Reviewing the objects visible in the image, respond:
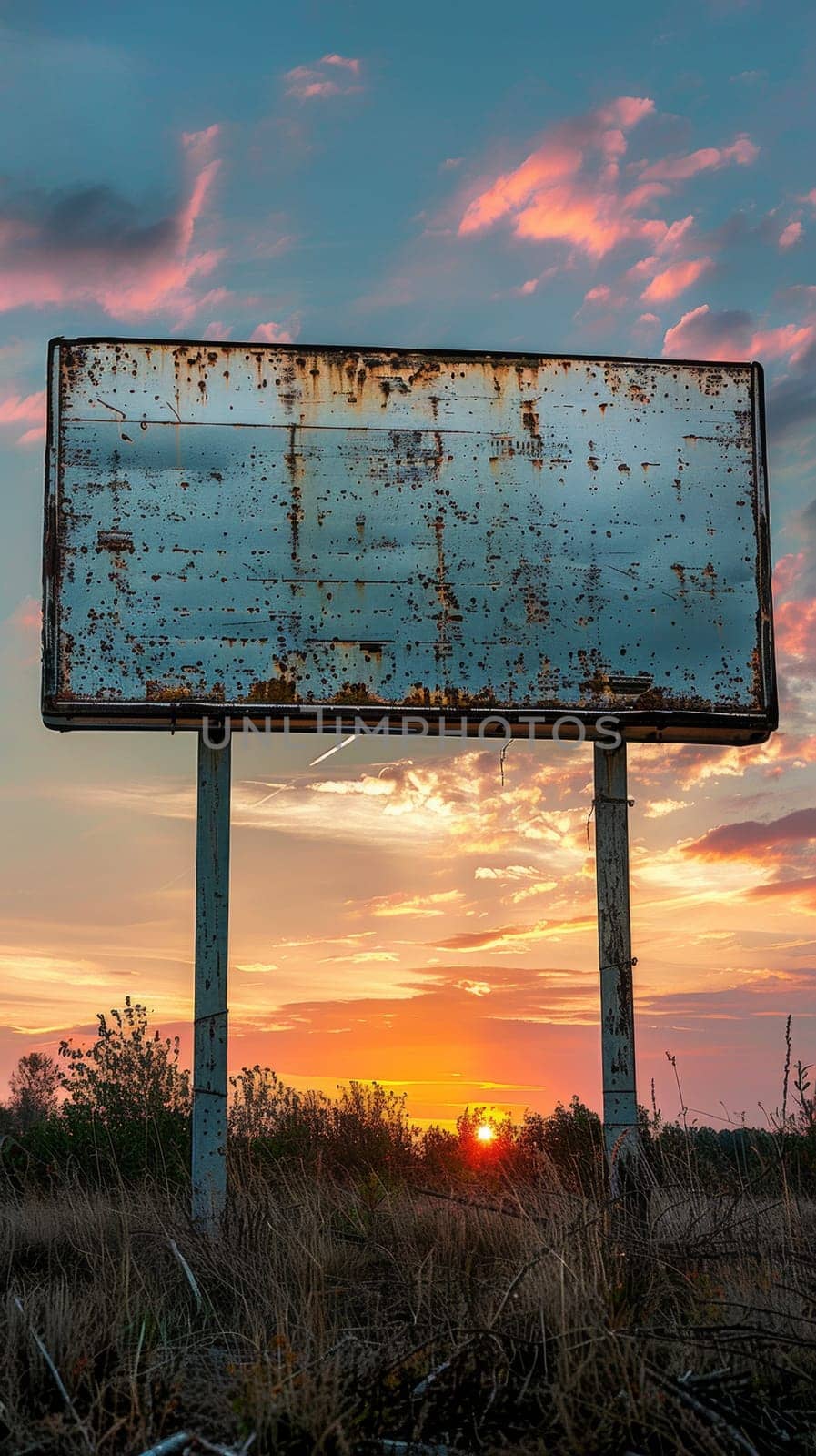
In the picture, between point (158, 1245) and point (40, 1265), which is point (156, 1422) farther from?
point (40, 1265)

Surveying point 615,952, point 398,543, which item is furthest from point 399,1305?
point 398,543

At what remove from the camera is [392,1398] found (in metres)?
4.00

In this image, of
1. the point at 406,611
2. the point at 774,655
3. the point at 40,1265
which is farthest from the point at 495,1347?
the point at 774,655

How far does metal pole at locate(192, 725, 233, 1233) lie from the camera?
8.20m

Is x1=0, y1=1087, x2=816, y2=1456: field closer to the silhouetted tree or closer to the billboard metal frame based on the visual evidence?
the billboard metal frame

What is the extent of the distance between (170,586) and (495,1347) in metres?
5.65

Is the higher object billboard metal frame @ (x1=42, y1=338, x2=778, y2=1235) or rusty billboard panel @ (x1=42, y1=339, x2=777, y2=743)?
rusty billboard panel @ (x1=42, y1=339, x2=777, y2=743)

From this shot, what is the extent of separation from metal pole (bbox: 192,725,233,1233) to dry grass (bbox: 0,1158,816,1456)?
0.21 m

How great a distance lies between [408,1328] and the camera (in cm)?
500

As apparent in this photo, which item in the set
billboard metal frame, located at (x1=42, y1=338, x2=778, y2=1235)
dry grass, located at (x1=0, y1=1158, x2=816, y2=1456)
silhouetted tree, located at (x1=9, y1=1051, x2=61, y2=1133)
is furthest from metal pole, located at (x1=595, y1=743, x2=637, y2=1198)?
silhouetted tree, located at (x1=9, y1=1051, x2=61, y2=1133)

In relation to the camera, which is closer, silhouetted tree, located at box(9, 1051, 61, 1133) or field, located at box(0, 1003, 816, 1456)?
field, located at box(0, 1003, 816, 1456)

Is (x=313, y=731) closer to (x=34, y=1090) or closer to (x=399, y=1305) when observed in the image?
(x=399, y=1305)

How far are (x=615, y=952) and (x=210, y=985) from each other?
2.70m

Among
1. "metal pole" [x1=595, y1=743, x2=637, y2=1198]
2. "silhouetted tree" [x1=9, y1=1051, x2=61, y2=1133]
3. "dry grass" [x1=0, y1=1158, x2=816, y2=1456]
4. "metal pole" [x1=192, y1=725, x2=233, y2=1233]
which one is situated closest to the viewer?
"dry grass" [x1=0, y1=1158, x2=816, y2=1456]
